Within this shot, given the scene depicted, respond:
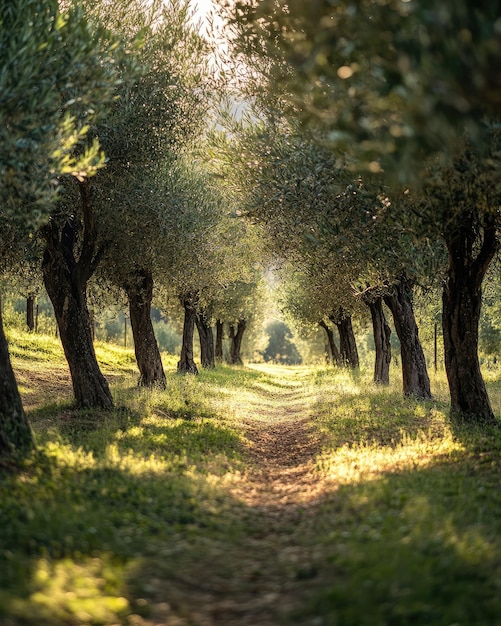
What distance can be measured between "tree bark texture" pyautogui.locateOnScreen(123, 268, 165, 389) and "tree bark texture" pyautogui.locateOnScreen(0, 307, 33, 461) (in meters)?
12.6

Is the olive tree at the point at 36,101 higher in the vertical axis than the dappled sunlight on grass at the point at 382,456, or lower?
higher

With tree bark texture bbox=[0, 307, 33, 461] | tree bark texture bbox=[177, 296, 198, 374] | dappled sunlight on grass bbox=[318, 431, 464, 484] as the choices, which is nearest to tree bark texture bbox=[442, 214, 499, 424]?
dappled sunlight on grass bbox=[318, 431, 464, 484]

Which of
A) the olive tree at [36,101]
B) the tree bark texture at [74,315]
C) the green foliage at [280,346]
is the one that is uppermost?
the olive tree at [36,101]

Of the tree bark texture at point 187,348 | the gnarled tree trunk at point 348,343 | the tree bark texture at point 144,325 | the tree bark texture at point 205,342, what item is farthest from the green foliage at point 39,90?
the gnarled tree trunk at point 348,343

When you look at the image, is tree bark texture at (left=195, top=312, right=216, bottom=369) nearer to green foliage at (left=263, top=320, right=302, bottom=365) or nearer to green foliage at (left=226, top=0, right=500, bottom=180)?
green foliage at (left=226, top=0, right=500, bottom=180)

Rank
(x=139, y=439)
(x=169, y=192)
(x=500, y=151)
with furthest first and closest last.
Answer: (x=169, y=192) → (x=139, y=439) → (x=500, y=151)

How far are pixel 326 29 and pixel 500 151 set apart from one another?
17.6ft

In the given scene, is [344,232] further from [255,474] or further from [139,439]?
[139,439]

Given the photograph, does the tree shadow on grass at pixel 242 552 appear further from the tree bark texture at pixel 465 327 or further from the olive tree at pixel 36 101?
the tree bark texture at pixel 465 327

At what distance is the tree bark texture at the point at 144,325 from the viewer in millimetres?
25078

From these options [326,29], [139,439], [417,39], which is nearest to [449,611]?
[417,39]

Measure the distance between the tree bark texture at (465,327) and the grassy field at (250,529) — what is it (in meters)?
1.09

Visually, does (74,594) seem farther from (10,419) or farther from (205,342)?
(205,342)

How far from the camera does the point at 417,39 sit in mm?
5914
